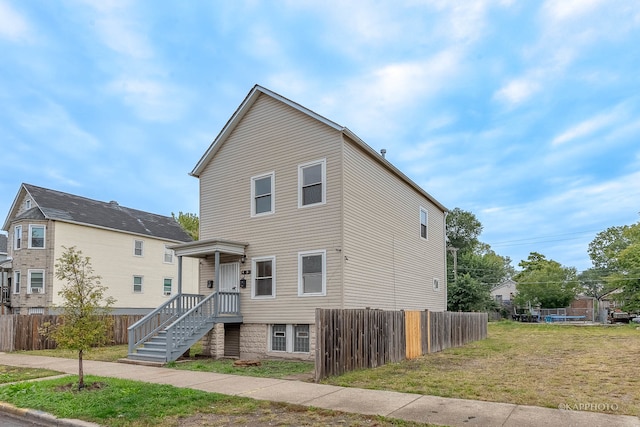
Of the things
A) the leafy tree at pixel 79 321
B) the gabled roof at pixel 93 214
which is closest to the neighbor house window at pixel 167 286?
the gabled roof at pixel 93 214

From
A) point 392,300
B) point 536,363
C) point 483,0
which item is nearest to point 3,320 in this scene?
point 392,300

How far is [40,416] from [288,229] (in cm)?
860

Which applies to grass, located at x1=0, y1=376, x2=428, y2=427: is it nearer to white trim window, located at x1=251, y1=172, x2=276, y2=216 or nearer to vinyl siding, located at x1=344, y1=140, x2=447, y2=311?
vinyl siding, located at x1=344, y1=140, x2=447, y2=311

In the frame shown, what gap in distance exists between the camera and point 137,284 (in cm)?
3269

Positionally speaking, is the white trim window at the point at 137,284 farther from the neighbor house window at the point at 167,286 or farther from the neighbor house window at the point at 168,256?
the neighbor house window at the point at 168,256

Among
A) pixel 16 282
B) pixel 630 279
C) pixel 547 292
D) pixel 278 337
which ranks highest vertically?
pixel 16 282

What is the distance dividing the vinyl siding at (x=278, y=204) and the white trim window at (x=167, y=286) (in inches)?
754

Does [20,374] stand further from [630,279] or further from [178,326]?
[630,279]

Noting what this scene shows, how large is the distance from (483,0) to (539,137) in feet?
48.2

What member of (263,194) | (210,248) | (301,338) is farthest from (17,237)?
(301,338)

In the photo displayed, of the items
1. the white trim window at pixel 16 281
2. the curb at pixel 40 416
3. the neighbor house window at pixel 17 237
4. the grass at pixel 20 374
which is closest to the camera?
the curb at pixel 40 416

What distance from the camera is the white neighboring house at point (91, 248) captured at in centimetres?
2816

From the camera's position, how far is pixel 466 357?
14.4 meters

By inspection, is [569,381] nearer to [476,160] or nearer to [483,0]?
[483,0]
